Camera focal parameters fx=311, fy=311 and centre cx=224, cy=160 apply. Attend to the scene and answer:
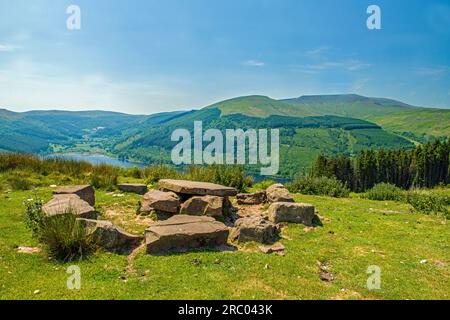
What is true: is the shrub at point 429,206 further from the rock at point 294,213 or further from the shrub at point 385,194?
the rock at point 294,213

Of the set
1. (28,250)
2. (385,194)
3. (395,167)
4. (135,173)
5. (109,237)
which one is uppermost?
(135,173)

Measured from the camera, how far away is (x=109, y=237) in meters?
8.38

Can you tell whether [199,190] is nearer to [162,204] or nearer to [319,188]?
[162,204]

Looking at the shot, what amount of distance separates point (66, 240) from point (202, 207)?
4.72 metres

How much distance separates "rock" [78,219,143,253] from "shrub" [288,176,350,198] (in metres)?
12.5

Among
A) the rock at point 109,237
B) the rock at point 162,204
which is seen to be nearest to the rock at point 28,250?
the rock at point 109,237

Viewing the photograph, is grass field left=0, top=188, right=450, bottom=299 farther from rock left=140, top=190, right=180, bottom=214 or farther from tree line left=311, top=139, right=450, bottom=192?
tree line left=311, top=139, right=450, bottom=192

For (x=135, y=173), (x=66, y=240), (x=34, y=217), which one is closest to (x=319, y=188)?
(x=135, y=173)

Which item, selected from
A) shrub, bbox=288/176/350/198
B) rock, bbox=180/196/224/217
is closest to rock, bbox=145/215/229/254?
rock, bbox=180/196/224/217

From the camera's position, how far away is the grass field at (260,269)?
20.2 ft

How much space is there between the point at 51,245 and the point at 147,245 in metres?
2.32

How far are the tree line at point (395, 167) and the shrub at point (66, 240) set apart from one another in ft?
199
